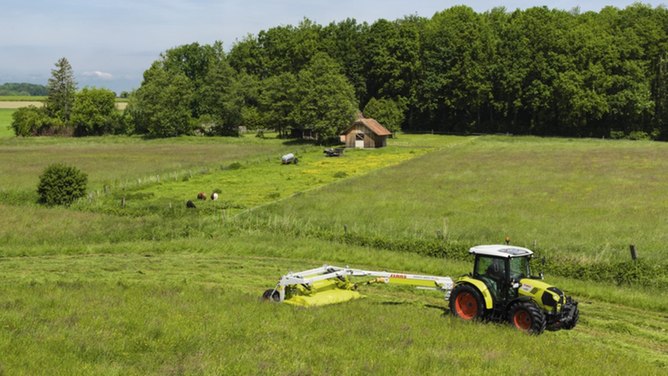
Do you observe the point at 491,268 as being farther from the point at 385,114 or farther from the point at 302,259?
the point at 385,114

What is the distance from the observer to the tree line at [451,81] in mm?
100250

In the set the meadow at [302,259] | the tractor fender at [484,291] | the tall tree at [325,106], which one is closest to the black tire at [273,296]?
the meadow at [302,259]

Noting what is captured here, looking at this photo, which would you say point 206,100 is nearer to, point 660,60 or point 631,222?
point 660,60

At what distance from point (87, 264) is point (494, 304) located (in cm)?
1823

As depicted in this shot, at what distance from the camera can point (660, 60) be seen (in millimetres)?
100938

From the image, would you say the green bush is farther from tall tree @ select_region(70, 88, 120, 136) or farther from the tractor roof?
tall tree @ select_region(70, 88, 120, 136)

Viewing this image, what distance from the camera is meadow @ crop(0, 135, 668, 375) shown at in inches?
515

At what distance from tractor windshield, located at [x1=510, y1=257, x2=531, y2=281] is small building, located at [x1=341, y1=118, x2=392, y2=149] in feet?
240

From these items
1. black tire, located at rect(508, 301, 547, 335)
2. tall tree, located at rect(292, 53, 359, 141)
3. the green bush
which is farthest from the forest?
black tire, located at rect(508, 301, 547, 335)

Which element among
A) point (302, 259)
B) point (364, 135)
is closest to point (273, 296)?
point (302, 259)

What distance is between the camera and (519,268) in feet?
55.9

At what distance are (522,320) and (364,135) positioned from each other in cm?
7590

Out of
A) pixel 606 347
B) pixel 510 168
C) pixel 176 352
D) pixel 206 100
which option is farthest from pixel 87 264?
pixel 206 100

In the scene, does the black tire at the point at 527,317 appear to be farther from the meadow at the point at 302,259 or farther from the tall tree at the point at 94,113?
the tall tree at the point at 94,113
